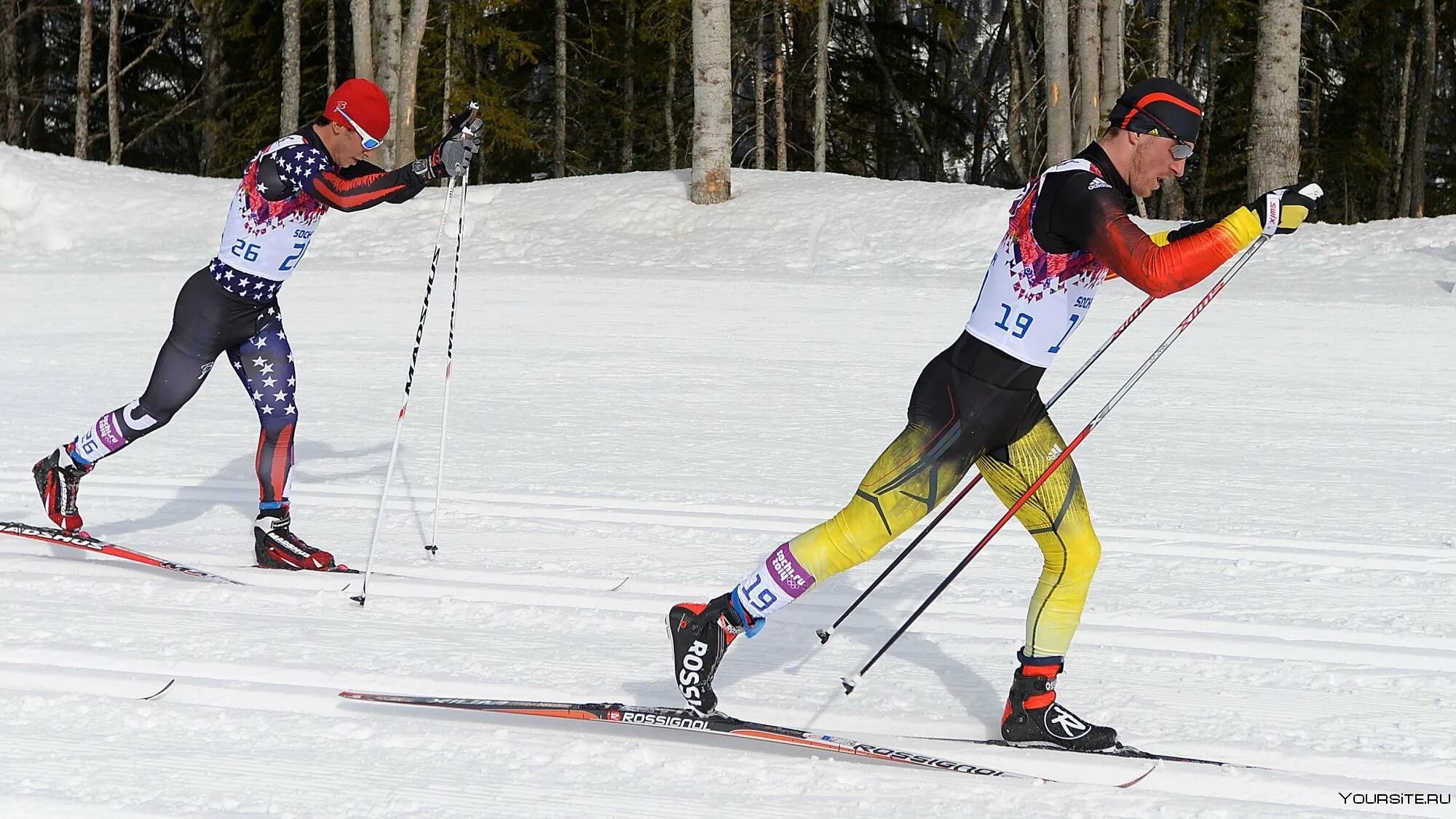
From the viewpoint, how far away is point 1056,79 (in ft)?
51.2

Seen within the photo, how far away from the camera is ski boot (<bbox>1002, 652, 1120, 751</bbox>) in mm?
Result: 3549

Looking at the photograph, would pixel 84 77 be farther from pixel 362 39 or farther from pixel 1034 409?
pixel 1034 409

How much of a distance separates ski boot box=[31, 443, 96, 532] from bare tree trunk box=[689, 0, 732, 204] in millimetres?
10461

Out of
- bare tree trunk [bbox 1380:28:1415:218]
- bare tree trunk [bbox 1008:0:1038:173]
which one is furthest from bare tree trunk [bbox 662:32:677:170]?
bare tree trunk [bbox 1380:28:1415:218]

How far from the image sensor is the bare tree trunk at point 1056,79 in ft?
50.9

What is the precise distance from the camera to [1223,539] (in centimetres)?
562

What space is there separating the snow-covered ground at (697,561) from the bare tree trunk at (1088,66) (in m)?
4.07

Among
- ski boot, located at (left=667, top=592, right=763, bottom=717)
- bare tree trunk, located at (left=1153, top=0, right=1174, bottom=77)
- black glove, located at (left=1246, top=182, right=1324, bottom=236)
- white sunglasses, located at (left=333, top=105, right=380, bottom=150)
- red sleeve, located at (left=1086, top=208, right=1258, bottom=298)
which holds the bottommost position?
ski boot, located at (left=667, top=592, right=763, bottom=717)

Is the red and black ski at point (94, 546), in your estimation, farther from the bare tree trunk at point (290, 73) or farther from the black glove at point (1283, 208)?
the bare tree trunk at point (290, 73)

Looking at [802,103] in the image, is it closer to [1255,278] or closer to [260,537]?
[1255,278]

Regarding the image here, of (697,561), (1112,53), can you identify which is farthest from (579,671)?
(1112,53)

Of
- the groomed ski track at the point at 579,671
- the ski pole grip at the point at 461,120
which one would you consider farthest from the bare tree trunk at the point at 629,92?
the groomed ski track at the point at 579,671

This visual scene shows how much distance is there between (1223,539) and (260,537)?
3935 millimetres

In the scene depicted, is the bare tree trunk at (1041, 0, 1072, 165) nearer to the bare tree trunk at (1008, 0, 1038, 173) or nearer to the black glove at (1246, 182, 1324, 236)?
the bare tree trunk at (1008, 0, 1038, 173)
